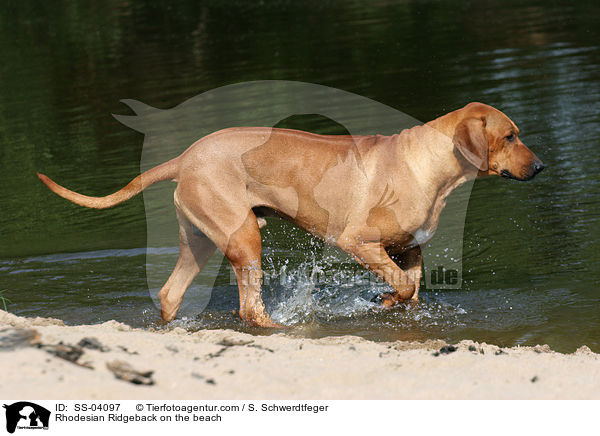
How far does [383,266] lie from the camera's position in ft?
19.5

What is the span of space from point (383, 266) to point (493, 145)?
120 cm

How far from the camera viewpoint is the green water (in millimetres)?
6457

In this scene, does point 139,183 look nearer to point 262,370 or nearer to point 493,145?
point 262,370

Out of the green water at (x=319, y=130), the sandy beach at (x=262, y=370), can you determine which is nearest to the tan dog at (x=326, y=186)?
the green water at (x=319, y=130)

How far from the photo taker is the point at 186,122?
1380 centimetres

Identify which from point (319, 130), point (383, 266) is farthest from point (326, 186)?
point (319, 130)

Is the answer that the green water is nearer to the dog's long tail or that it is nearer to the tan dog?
the tan dog

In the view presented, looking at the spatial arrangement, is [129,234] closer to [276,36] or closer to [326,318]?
[326,318]

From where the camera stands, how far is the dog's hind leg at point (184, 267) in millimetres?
A: 6277

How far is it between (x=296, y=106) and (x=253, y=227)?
8723mm
